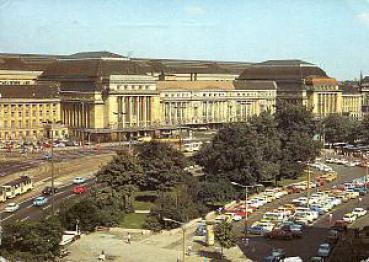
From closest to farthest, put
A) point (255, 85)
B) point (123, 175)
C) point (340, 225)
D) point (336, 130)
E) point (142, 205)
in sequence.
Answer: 1. point (340, 225)
2. point (142, 205)
3. point (123, 175)
4. point (336, 130)
5. point (255, 85)

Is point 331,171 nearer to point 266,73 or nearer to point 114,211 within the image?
point 114,211

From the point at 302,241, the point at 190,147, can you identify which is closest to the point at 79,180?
the point at 190,147

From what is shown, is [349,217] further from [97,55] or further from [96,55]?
[96,55]

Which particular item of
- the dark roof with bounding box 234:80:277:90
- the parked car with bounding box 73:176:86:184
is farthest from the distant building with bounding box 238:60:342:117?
the parked car with bounding box 73:176:86:184

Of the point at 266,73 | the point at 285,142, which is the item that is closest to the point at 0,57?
the point at 266,73

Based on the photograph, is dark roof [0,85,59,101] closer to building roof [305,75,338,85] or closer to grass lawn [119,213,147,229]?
building roof [305,75,338,85]

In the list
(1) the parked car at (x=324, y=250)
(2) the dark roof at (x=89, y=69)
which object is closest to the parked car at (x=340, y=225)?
(1) the parked car at (x=324, y=250)
